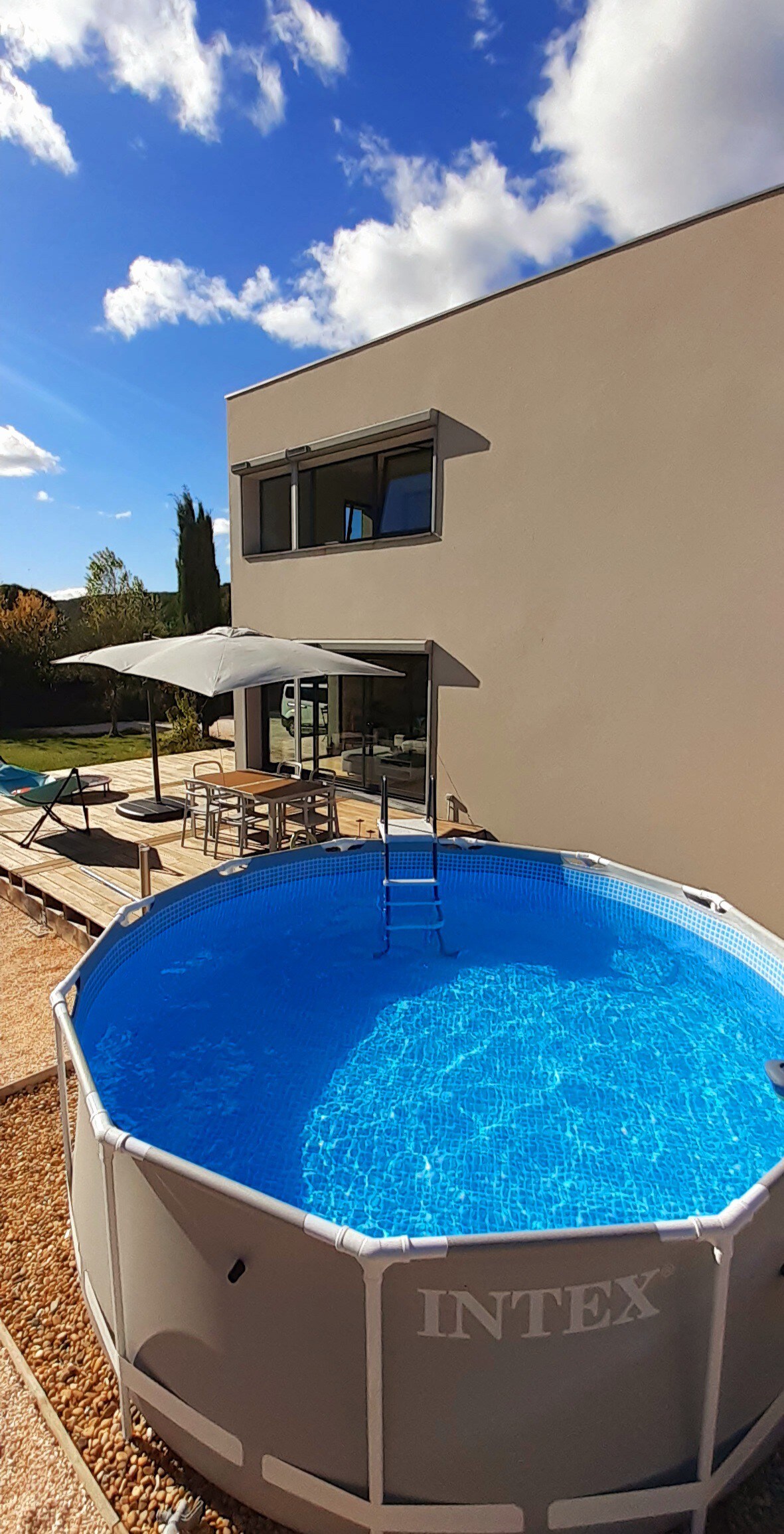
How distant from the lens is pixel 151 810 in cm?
1230

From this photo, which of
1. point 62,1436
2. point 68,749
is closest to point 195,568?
point 68,749

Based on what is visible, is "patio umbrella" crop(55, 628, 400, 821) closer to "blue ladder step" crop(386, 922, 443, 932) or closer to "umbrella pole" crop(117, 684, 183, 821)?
"umbrella pole" crop(117, 684, 183, 821)

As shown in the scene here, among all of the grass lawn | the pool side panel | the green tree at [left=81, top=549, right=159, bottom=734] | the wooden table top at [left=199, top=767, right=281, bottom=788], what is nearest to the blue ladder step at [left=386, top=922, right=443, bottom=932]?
the wooden table top at [left=199, top=767, right=281, bottom=788]

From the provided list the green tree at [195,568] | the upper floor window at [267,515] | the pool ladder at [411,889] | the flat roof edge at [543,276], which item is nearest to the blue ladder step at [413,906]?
the pool ladder at [411,889]

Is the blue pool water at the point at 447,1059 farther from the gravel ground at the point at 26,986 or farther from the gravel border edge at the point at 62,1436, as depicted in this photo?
the gravel border edge at the point at 62,1436

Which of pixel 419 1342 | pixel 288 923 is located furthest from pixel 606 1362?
pixel 288 923

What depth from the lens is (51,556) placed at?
116 feet

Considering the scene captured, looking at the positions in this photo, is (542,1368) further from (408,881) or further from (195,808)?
(195,808)

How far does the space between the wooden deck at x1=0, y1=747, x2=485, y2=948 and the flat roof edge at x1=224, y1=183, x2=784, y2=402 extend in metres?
8.23

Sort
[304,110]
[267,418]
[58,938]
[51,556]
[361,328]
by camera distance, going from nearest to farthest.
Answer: [58,938] < [304,110] < [361,328] < [267,418] < [51,556]

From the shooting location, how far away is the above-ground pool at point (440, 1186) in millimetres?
2551

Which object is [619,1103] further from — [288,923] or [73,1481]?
[288,923]

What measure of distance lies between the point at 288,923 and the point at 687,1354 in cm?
627

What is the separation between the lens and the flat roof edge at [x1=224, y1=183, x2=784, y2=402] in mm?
7996
